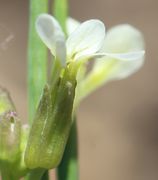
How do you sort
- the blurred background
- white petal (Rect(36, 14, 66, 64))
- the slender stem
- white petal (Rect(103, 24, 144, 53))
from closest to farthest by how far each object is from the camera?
white petal (Rect(36, 14, 66, 64)) < the slender stem < white petal (Rect(103, 24, 144, 53)) < the blurred background

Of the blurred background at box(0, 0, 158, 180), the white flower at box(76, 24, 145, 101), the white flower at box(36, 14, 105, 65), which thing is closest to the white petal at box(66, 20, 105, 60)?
the white flower at box(36, 14, 105, 65)

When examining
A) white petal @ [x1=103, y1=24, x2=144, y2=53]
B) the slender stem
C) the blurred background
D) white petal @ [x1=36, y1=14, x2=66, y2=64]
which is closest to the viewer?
white petal @ [x1=36, y1=14, x2=66, y2=64]

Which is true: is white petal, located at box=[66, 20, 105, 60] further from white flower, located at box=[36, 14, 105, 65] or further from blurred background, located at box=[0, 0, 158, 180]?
blurred background, located at box=[0, 0, 158, 180]

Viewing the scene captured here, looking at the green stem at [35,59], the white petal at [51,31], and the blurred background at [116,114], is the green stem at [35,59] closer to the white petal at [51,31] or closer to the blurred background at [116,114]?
the white petal at [51,31]

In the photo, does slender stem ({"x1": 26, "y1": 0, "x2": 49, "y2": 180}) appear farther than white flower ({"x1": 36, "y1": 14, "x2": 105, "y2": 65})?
Yes

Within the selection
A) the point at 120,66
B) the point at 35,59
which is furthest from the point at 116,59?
the point at 35,59

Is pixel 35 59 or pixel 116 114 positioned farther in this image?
pixel 116 114

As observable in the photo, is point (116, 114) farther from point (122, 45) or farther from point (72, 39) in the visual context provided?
point (72, 39)

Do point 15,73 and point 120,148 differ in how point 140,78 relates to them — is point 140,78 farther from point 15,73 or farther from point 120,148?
point 15,73
